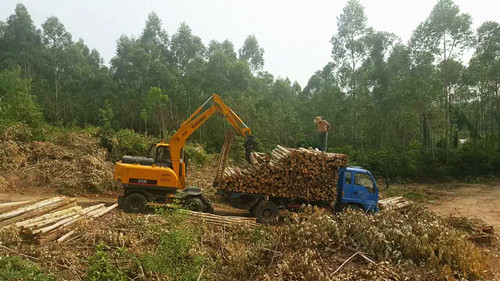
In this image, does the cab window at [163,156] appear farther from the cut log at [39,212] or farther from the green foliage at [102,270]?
the green foliage at [102,270]

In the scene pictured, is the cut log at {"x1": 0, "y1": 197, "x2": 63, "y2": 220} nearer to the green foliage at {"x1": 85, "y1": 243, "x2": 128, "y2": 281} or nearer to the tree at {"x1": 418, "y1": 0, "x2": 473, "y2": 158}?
the green foliage at {"x1": 85, "y1": 243, "x2": 128, "y2": 281}

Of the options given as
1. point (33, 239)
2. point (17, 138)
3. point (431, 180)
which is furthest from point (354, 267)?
point (431, 180)

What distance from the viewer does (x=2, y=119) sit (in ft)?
56.0

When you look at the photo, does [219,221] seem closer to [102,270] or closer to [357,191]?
[102,270]

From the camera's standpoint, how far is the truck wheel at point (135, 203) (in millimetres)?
9438

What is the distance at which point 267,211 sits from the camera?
954cm

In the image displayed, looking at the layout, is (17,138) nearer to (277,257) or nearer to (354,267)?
(277,257)

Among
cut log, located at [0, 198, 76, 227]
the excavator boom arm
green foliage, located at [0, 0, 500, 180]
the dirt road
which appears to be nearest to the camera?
cut log, located at [0, 198, 76, 227]

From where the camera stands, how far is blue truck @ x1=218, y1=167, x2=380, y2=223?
30.5 feet

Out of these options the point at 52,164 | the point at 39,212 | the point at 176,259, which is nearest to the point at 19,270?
the point at 176,259

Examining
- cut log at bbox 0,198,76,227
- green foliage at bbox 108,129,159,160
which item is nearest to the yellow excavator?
cut log at bbox 0,198,76,227

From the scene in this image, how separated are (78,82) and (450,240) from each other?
36.8 meters

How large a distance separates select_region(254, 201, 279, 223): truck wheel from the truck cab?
188 cm

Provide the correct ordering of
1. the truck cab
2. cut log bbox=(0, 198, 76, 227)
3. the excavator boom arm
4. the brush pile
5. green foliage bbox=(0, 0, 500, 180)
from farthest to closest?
1. green foliage bbox=(0, 0, 500, 180)
2. the brush pile
3. the excavator boom arm
4. the truck cab
5. cut log bbox=(0, 198, 76, 227)
